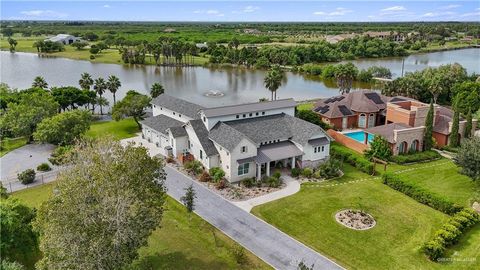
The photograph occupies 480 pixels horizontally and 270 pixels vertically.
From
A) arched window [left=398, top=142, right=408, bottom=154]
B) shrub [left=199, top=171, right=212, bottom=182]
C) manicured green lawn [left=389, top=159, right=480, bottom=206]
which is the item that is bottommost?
manicured green lawn [left=389, top=159, right=480, bottom=206]

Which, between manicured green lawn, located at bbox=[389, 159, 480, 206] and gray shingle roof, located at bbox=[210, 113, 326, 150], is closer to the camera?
manicured green lawn, located at bbox=[389, 159, 480, 206]

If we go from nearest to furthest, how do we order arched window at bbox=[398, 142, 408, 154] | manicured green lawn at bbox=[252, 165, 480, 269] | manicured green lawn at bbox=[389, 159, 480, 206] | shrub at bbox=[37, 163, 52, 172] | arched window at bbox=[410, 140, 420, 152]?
manicured green lawn at bbox=[252, 165, 480, 269] < manicured green lawn at bbox=[389, 159, 480, 206] < shrub at bbox=[37, 163, 52, 172] < arched window at bbox=[398, 142, 408, 154] < arched window at bbox=[410, 140, 420, 152]

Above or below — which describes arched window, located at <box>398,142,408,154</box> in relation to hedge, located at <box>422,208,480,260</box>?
above

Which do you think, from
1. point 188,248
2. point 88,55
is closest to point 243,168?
point 188,248

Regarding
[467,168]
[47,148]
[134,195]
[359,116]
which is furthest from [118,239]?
[359,116]

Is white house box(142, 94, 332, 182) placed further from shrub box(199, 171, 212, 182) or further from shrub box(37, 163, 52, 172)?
shrub box(37, 163, 52, 172)

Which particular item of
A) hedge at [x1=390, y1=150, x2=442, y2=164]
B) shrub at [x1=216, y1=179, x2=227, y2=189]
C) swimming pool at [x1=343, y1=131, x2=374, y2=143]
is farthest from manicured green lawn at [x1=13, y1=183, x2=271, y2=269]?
swimming pool at [x1=343, y1=131, x2=374, y2=143]

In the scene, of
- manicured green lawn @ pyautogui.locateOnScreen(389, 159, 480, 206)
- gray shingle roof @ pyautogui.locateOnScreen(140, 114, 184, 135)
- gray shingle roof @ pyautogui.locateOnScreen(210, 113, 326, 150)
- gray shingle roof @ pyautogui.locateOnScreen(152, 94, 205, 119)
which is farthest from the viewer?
gray shingle roof @ pyautogui.locateOnScreen(140, 114, 184, 135)

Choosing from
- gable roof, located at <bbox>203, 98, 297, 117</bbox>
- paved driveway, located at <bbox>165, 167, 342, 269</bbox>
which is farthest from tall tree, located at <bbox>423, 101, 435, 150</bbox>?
A: paved driveway, located at <bbox>165, 167, 342, 269</bbox>

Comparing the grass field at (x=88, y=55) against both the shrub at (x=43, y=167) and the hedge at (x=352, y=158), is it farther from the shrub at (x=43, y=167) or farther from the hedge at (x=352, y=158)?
the shrub at (x=43, y=167)
